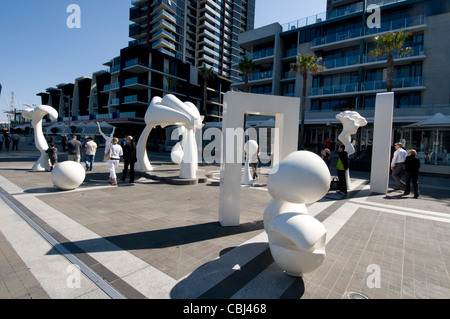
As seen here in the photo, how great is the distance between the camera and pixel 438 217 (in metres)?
6.31

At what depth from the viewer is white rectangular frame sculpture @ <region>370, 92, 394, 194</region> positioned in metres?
9.21

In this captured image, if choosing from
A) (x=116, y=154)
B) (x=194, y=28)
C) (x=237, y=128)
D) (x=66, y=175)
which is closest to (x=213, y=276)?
(x=237, y=128)

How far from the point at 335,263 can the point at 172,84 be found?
43247 mm

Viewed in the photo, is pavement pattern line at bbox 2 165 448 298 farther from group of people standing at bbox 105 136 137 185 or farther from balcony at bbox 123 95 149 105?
balcony at bbox 123 95 149 105

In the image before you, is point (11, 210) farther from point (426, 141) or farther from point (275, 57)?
point (275, 57)

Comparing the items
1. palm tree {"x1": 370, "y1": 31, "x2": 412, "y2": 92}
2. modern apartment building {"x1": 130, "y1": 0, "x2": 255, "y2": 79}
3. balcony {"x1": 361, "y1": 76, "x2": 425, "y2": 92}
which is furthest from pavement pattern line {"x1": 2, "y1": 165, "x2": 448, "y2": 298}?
modern apartment building {"x1": 130, "y1": 0, "x2": 255, "y2": 79}

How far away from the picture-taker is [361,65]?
27219 millimetres

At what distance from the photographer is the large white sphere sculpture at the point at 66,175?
7457 mm

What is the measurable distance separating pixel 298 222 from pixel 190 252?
182cm

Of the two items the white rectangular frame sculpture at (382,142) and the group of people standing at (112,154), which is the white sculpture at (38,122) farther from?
the white rectangular frame sculpture at (382,142)

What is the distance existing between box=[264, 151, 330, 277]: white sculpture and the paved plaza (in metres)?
0.32

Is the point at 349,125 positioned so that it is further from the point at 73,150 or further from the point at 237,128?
A: the point at 73,150

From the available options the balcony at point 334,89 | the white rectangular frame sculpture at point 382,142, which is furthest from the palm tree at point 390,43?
the white rectangular frame sculpture at point 382,142

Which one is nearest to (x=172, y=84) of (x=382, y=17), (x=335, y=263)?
(x=382, y=17)
